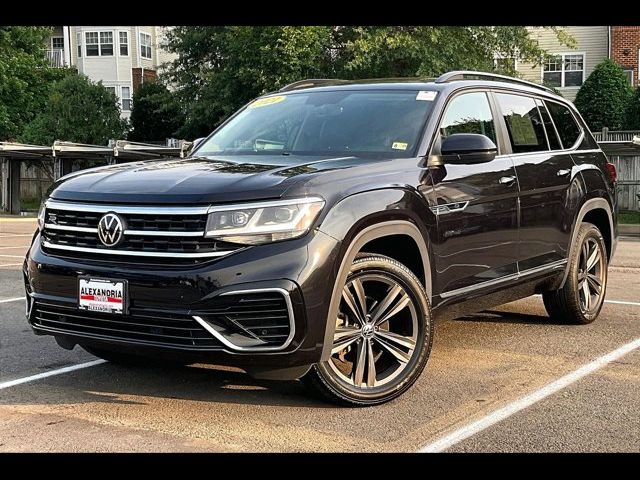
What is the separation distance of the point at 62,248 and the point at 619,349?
3994 mm

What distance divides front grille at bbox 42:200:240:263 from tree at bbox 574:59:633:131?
87.8ft

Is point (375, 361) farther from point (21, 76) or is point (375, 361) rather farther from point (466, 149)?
point (21, 76)

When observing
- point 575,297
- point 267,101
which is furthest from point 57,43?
point 575,297

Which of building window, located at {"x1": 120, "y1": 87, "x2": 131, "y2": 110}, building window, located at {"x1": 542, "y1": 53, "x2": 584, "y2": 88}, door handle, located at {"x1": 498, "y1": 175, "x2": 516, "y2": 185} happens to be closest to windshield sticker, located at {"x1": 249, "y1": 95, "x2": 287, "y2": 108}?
door handle, located at {"x1": 498, "y1": 175, "x2": 516, "y2": 185}

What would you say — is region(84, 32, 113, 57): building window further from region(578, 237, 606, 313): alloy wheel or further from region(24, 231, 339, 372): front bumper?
region(24, 231, 339, 372): front bumper

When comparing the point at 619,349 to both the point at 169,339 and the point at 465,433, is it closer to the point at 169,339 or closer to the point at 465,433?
the point at 465,433

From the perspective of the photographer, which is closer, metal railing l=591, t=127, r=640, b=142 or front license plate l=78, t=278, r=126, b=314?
front license plate l=78, t=278, r=126, b=314

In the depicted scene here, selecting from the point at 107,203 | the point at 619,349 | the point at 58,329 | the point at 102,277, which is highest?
the point at 107,203

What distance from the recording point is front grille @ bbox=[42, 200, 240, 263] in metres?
4.18

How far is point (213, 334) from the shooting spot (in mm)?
4125

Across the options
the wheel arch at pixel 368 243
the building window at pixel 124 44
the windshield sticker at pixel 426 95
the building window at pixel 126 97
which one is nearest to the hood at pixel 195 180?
the wheel arch at pixel 368 243

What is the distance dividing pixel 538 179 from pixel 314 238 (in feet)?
8.24
